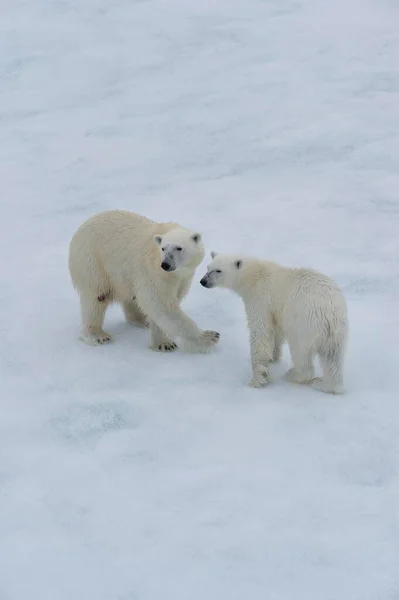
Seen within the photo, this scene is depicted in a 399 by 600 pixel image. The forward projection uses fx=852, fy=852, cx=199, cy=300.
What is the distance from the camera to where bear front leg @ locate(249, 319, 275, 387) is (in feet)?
16.1

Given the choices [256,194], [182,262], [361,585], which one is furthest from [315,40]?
[361,585]

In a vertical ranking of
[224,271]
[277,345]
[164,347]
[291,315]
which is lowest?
[164,347]

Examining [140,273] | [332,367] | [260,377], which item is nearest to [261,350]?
[260,377]

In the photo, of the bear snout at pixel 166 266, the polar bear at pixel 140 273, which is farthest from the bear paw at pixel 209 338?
the bear snout at pixel 166 266

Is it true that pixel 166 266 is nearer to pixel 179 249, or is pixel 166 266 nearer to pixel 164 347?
pixel 179 249

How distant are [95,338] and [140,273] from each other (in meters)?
0.59

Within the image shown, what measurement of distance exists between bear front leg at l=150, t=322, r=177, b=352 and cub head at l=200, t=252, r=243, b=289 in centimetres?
50

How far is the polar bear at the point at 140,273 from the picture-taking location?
5152 mm

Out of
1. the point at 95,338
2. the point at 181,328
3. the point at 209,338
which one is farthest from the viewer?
the point at 95,338

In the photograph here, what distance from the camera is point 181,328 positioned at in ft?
17.3

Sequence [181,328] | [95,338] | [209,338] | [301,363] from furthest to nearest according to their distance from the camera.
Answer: [95,338] < [209,338] < [181,328] < [301,363]

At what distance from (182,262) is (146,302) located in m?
0.39

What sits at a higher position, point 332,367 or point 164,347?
point 332,367

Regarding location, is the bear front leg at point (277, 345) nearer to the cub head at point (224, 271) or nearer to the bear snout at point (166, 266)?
the cub head at point (224, 271)
